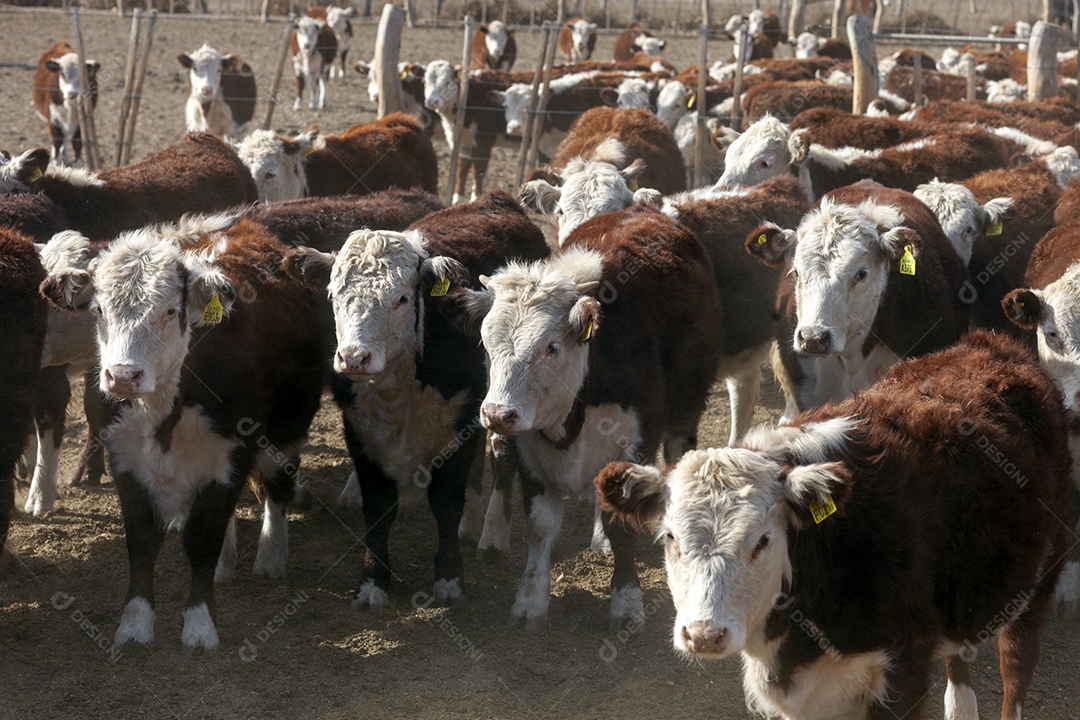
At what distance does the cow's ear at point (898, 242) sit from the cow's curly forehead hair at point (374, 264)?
2369 millimetres

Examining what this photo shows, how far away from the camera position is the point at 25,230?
268 inches

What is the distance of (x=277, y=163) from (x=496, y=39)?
13988mm

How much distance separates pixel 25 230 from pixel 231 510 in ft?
8.88

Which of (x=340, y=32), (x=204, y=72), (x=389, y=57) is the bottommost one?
(x=204, y=72)

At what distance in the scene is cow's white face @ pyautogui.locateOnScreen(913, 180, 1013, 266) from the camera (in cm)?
704

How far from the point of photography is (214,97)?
49.9ft

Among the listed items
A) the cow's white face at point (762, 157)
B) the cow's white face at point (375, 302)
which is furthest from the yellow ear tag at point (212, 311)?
the cow's white face at point (762, 157)

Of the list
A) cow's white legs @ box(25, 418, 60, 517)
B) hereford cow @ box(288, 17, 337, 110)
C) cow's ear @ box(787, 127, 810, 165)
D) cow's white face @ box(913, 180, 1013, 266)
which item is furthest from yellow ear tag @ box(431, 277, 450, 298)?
hereford cow @ box(288, 17, 337, 110)

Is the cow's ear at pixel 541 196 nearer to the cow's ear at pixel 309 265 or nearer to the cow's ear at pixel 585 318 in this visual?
the cow's ear at pixel 309 265

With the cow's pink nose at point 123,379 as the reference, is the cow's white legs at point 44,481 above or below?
below

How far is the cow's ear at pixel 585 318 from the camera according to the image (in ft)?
16.1

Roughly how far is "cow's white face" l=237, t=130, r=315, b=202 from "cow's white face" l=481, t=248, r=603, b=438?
534 centimetres

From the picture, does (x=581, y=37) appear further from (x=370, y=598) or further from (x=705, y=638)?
(x=705, y=638)

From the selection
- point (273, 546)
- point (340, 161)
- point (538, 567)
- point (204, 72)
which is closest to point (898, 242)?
point (538, 567)
